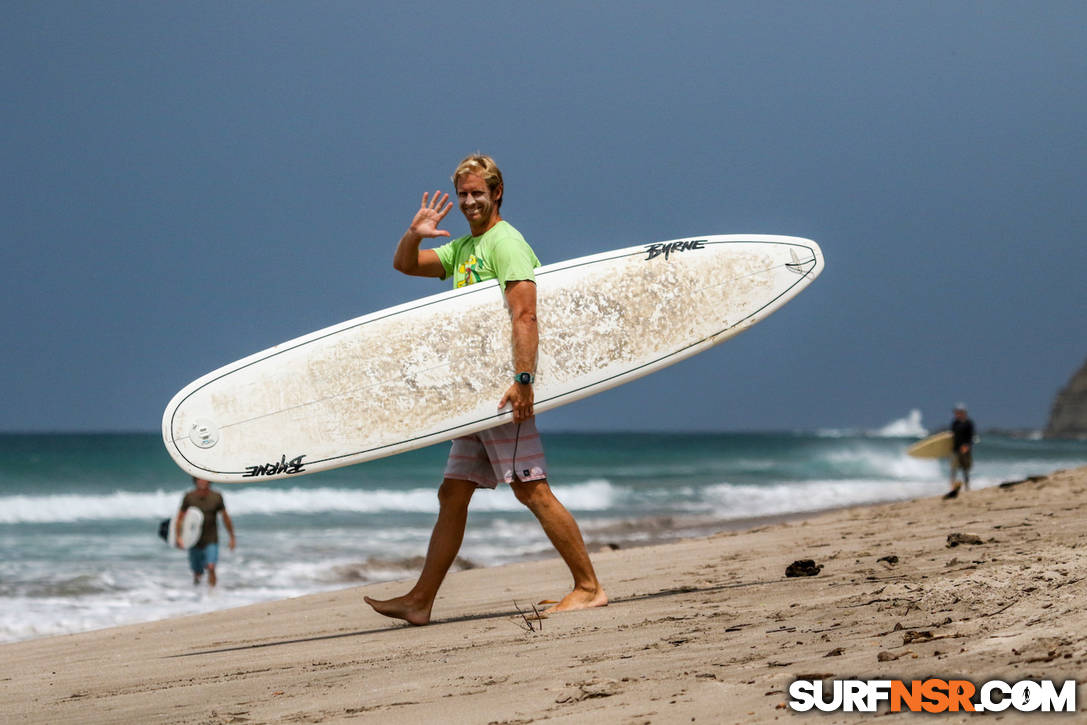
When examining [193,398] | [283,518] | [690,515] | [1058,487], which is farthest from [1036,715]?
[283,518]

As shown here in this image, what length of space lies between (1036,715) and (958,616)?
93cm

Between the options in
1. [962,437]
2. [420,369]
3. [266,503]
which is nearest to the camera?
[420,369]

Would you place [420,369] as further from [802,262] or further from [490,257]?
[802,262]

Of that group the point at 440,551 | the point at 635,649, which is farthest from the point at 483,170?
the point at 635,649

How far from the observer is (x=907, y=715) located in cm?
174

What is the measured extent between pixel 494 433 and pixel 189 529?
5.20m

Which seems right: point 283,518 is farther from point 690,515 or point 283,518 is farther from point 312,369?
point 312,369

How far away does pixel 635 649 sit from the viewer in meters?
2.68

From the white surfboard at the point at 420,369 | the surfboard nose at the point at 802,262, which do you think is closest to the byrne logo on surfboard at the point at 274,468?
the white surfboard at the point at 420,369

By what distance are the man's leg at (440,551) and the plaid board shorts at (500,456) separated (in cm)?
6

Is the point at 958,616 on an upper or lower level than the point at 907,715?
upper

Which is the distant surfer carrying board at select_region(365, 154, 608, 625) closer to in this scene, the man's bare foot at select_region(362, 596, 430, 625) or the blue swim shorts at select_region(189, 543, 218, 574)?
the man's bare foot at select_region(362, 596, 430, 625)

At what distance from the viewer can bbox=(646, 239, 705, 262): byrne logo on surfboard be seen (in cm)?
416

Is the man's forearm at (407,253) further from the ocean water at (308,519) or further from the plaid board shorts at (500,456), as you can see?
the ocean water at (308,519)
